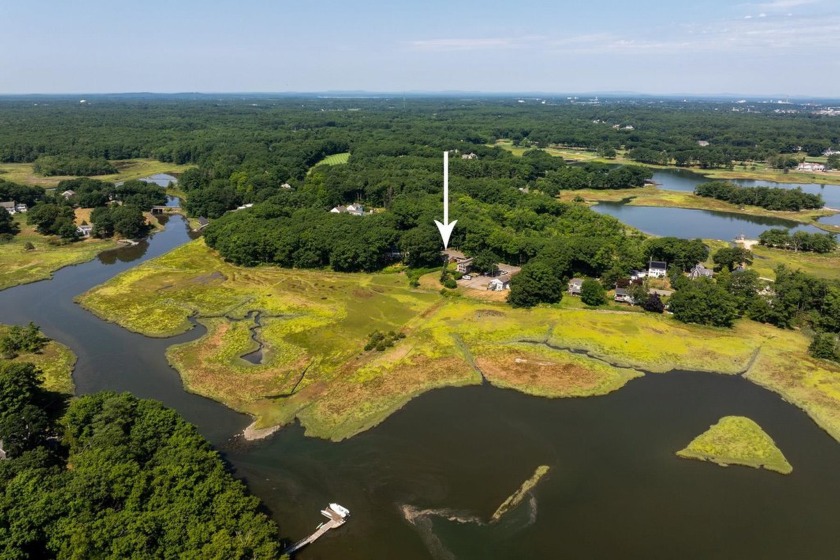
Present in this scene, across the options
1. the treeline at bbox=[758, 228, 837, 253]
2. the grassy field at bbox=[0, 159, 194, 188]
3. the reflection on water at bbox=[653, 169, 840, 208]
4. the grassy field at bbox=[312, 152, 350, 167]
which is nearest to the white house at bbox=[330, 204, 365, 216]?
the grassy field at bbox=[312, 152, 350, 167]

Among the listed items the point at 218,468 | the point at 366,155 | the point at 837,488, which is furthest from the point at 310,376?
the point at 366,155

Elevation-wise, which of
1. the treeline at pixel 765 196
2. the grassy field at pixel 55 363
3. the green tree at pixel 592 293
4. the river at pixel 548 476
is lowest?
the river at pixel 548 476

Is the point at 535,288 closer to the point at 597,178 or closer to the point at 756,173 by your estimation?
the point at 597,178

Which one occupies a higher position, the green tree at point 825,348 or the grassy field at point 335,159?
the grassy field at point 335,159

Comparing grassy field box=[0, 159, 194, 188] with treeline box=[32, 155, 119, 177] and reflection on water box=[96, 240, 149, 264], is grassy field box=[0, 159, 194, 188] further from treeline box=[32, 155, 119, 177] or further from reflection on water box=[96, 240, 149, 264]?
reflection on water box=[96, 240, 149, 264]

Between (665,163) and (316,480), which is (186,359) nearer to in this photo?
(316,480)

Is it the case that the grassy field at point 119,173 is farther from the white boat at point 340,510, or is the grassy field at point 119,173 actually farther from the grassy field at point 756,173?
the white boat at point 340,510

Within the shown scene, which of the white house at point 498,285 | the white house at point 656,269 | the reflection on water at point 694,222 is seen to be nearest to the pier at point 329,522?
the white house at point 498,285
